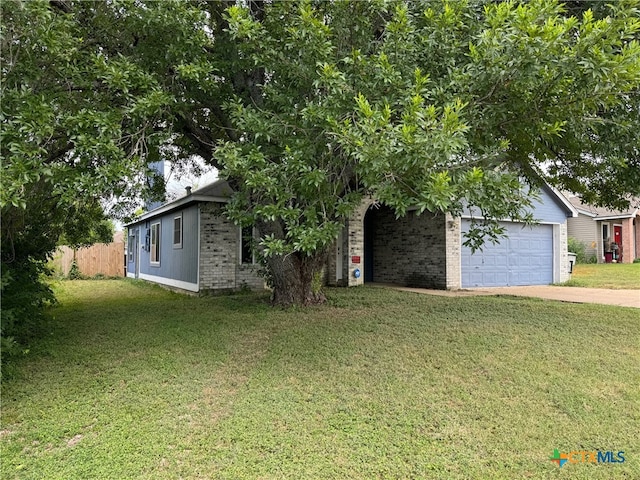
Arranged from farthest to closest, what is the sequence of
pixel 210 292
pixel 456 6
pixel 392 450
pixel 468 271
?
pixel 468 271
pixel 210 292
pixel 456 6
pixel 392 450

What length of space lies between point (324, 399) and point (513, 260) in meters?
11.2

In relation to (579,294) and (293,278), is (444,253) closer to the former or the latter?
(579,294)

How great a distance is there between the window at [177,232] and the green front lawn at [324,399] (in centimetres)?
569

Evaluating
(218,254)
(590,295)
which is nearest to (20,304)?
(218,254)

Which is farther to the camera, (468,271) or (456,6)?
(468,271)

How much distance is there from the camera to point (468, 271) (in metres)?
12.7

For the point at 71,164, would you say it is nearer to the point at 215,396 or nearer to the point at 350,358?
the point at 215,396

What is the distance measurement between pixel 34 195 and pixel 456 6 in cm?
525

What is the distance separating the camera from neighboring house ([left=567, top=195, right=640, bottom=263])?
72.2 ft

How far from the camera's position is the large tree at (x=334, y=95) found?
3.59 metres

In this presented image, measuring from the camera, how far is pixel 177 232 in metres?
12.9

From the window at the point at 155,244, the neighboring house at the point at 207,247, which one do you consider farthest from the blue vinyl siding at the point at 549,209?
the window at the point at 155,244

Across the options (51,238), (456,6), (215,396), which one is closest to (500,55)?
(456,6)

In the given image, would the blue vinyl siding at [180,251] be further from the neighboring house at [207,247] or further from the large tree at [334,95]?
the large tree at [334,95]
